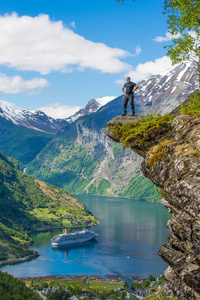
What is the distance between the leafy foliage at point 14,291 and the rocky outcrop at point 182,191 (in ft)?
206

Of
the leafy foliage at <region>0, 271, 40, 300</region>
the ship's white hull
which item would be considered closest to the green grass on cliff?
the leafy foliage at <region>0, 271, 40, 300</region>

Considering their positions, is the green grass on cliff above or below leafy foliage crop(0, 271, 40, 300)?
above

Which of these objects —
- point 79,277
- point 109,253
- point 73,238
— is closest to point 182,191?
point 79,277

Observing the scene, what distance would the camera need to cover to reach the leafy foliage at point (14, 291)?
6899 cm

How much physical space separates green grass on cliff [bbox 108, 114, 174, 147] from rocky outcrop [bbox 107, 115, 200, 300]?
71 cm

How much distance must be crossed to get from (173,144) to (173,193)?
2335mm

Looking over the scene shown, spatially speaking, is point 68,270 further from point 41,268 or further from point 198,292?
point 198,292

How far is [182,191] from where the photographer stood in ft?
35.8

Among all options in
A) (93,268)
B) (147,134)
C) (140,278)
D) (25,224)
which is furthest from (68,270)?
(147,134)

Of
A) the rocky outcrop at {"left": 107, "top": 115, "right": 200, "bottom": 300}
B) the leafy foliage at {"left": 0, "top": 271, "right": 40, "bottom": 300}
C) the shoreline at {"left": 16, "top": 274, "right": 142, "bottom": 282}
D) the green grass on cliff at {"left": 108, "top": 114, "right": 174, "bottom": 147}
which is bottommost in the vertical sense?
the shoreline at {"left": 16, "top": 274, "right": 142, "bottom": 282}

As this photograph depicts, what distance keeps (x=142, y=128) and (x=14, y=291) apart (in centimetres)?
6671

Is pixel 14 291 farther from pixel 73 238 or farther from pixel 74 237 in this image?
pixel 74 237

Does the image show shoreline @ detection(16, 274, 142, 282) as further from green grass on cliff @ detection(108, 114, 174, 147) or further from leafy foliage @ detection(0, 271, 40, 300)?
green grass on cliff @ detection(108, 114, 174, 147)

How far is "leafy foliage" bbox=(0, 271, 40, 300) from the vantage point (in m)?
69.0
